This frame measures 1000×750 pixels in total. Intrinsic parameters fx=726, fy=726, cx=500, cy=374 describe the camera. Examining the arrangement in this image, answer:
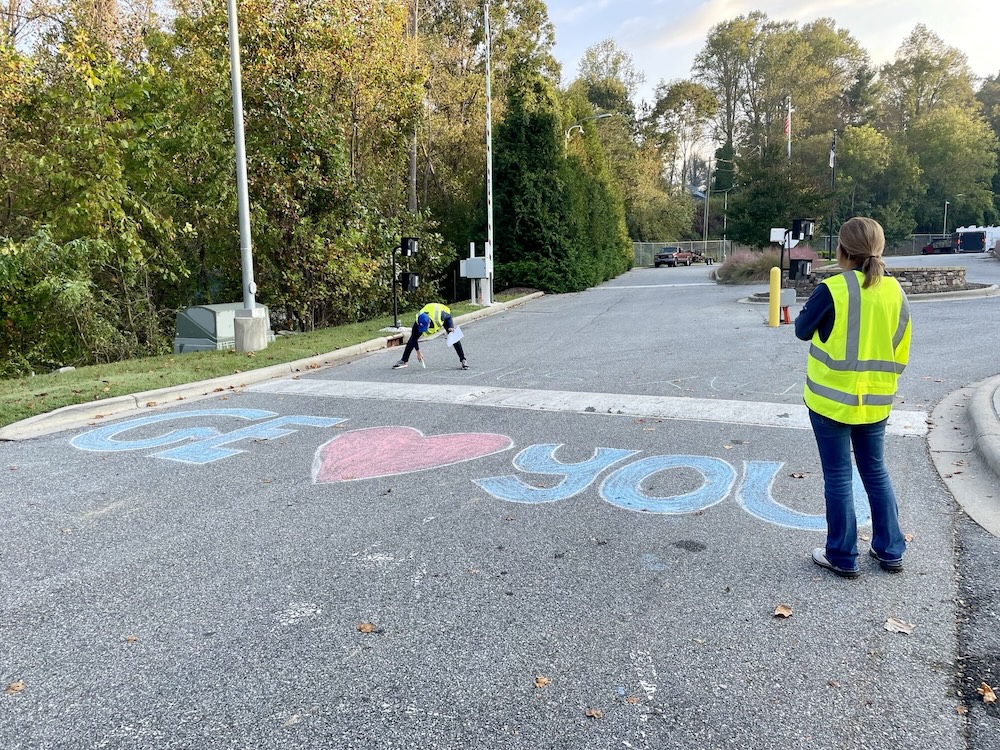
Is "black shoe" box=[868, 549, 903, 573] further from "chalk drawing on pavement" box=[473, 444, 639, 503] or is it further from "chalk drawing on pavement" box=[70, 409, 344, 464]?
"chalk drawing on pavement" box=[70, 409, 344, 464]

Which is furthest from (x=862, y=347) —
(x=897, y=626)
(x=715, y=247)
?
(x=715, y=247)

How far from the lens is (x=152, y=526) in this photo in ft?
15.8

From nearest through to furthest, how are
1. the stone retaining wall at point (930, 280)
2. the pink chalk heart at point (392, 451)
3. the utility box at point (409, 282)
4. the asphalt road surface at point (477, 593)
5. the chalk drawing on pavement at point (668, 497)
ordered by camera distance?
1. the asphalt road surface at point (477, 593)
2. the chalk drawing on pavement at point (668, 497)
3. the pink chalk heart at point (392, 451)
4. the utility box at point (409, 282)
5. the stone retaining wall at point (930, 280)

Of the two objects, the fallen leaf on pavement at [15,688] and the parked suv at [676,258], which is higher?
the parked suv at [676,258]

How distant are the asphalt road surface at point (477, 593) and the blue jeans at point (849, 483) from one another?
0.19m

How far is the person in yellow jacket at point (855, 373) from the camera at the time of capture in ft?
11.9

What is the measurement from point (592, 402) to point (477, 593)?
5029mm

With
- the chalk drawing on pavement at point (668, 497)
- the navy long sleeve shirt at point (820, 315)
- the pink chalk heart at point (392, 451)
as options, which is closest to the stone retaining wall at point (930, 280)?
the chalk drawing on pavement at point (668, 497)

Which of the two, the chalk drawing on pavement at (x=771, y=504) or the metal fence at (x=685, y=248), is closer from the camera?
the chalk drawing on pavement at (x=771, y=504)

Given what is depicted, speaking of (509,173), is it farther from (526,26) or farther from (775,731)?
(775,731)

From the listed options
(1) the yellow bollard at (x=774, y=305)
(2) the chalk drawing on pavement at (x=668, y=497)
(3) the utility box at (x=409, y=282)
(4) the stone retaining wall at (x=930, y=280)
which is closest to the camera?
(2) the chalk drawing on pavement at (x=668, y=497)

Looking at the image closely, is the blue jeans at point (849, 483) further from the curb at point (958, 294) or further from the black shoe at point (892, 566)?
the curb at point (958, 294)

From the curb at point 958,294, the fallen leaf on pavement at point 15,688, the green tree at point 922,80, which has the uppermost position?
the green tree at point 922,80

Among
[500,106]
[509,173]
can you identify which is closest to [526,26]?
[500,106]
